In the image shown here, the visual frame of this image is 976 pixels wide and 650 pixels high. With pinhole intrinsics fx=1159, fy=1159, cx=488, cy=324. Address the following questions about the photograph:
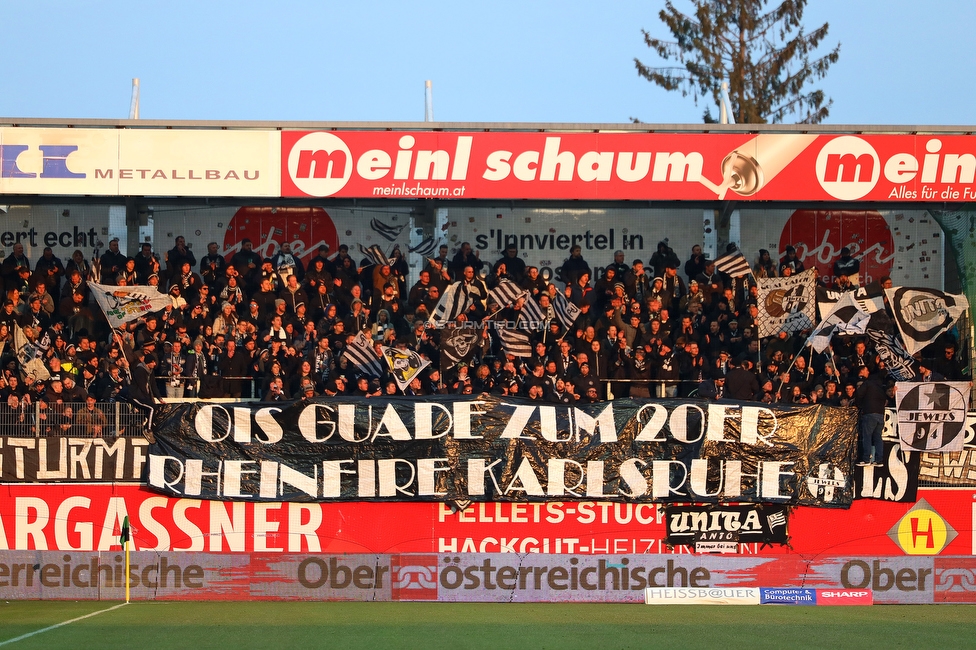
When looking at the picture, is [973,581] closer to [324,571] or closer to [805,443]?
[805,443]

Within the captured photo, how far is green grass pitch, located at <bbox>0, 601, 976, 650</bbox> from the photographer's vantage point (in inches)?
530

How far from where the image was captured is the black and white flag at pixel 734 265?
22141 mm

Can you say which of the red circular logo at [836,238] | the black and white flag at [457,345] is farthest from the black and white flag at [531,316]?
the red circular logo at [836,238]

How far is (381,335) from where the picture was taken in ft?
69.8

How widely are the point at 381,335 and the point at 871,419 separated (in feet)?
28.4

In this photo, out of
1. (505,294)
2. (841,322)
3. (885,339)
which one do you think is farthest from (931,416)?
(505,294)

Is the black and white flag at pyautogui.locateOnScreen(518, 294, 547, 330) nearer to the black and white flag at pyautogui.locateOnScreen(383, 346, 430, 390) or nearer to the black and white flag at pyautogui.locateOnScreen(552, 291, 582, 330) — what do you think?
the black and white flag at pyautogui.locateOnScreen(552, 291, 582, 330)

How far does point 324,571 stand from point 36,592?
453 centimetres

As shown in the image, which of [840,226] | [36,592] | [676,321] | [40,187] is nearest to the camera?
[36,592]

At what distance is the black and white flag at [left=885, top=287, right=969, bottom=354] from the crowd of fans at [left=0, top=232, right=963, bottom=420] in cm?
60

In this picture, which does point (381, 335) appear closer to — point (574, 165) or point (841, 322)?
point (574, 165)

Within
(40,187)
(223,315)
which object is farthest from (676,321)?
(40,187)

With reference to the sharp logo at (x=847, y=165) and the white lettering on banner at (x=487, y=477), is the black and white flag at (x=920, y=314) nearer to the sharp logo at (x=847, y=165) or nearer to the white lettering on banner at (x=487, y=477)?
the sharp logo at (x=847, y=165)

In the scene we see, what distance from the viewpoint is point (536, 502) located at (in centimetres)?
1895
